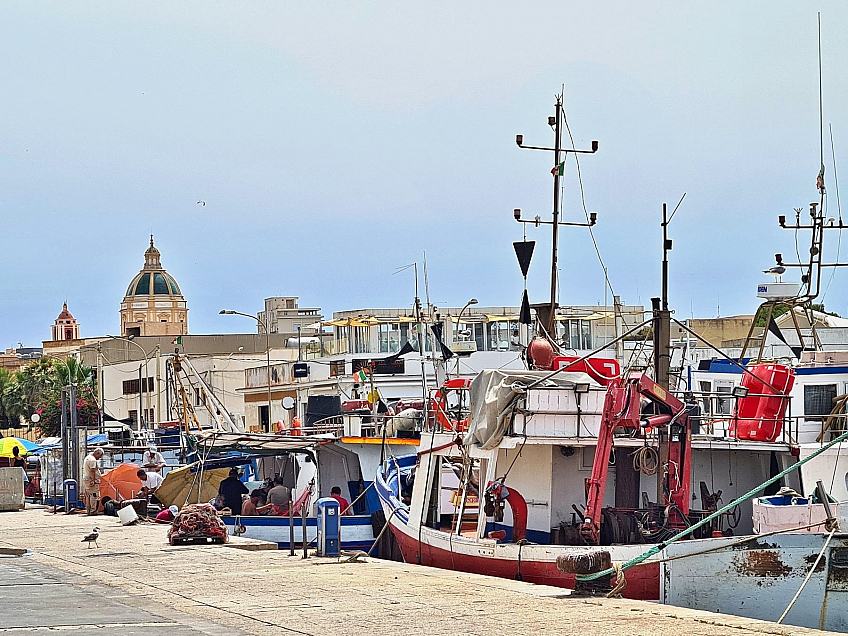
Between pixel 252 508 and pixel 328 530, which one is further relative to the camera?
pixel 252 508

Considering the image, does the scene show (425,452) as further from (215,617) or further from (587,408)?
(215,617)

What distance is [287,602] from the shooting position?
1413cm

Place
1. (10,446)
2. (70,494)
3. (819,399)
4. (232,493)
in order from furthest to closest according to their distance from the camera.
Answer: (10,446)
(70,494)
(232,493)
(819,399)

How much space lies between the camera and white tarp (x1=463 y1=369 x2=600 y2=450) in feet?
57.6

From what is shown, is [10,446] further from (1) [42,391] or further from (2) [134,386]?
(1) [42,391]

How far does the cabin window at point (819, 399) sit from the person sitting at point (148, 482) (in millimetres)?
15992

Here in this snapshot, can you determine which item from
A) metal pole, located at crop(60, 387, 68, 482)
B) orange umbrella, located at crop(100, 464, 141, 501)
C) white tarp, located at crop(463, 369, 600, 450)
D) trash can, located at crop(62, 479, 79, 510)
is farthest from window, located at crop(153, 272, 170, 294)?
white tarp, located at crop(463, 369, 600, 450)

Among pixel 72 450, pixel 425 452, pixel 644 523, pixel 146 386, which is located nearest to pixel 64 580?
pixel 425 452

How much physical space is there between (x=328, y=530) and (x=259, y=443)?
8526mm

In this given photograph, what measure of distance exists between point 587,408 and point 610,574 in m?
3.57

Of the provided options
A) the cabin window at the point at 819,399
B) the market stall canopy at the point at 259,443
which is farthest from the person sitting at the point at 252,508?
the cabin window at the point at 819,399

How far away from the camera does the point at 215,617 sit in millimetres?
13172

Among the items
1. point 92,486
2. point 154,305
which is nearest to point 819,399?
point 92,486

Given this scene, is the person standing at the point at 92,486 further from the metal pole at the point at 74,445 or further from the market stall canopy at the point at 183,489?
the market stall canopy at the point at 183,489
